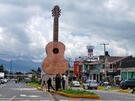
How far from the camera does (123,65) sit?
11969 cm

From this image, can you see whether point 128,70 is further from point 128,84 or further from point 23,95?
point 23,95

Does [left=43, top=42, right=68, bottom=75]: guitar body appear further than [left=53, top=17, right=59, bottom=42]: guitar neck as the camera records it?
No

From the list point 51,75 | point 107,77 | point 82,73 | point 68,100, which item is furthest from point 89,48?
point 68,100

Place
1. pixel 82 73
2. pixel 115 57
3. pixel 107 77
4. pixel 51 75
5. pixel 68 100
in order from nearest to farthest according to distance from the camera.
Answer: pixel 68 100 < pixel 51 75 < pixel 107 77 < pixel 115 57 < pixel 82 73

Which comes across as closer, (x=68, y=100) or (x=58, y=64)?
(x=68, y=100)

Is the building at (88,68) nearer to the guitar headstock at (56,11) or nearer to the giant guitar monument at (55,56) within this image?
the guitar headstock at (56,11)

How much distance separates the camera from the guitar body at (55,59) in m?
52.4

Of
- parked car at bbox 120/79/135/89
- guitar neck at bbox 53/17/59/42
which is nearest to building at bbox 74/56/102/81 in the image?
parked car at bbox 120/79/135/89

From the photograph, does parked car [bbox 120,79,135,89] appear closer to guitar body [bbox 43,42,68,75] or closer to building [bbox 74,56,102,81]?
guitar body [bbox 43,42,68,75]

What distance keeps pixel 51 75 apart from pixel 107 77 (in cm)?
8008

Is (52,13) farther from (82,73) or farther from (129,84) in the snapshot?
(82,73)

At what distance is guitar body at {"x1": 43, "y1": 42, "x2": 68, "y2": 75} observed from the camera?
172 feet

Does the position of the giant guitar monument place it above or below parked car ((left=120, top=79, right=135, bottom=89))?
above

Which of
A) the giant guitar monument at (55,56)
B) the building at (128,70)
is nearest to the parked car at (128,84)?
the giant guitar monument at (55,56)
